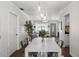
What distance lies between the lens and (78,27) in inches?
134

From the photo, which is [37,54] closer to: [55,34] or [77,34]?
[77,34]

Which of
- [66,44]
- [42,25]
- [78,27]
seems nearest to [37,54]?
[78,27]

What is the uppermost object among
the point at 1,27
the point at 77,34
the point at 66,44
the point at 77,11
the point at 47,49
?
the point at 77,11

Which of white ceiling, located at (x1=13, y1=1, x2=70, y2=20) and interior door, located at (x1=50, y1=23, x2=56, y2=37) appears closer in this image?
white ceiling, located at (x1=13, y1=1, x2=70, y2=20)

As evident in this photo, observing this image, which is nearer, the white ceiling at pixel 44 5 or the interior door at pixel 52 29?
the white ceiling at pixel 44 5

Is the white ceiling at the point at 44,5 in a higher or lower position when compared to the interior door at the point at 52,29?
higher

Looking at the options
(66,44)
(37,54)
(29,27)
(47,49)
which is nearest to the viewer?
(47,49)

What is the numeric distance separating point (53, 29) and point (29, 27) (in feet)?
23.1

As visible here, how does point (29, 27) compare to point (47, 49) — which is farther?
point (29, 27)

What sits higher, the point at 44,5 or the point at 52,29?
the point at 44,5

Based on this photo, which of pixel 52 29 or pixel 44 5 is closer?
pixel 44 5

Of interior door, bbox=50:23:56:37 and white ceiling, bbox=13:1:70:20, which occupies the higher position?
white ceiling, bbox=13:1:70:20

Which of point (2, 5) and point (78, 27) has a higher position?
point (2, 5)

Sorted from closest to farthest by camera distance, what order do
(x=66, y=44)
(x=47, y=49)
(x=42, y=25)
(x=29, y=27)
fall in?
(x=47, y=49) < (x=66, y=44) < (x=29, y=27) < (x=42, y=25)
